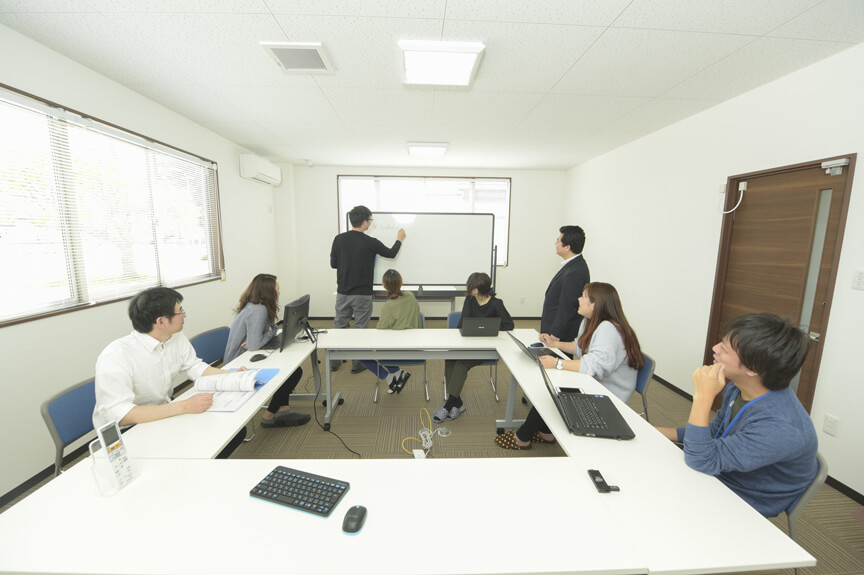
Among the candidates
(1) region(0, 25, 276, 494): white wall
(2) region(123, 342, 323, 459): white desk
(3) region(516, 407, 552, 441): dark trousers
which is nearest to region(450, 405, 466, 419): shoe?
(3) region(516, 407, 552, 441): dark trousers

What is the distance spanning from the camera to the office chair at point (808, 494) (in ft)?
3.55

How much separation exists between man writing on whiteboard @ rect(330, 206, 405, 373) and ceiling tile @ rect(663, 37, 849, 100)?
2.98 metres

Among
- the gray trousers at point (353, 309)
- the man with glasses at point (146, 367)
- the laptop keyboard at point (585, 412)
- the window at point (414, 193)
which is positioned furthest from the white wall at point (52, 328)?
the laptop keyboard at point (585, 412)

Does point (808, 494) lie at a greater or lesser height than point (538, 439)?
greater

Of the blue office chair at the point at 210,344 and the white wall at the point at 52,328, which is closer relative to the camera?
the white wall at the point at 52,328

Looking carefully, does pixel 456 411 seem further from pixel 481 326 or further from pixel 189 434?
pixel 189 434

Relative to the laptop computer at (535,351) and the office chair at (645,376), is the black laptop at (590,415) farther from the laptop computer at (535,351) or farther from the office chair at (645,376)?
the office chair at (645,376)

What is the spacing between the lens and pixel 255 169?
4.50 m

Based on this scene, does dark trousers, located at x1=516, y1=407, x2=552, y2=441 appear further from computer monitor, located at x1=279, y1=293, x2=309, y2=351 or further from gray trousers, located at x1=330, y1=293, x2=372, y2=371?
gray trousers, located at x1=330, y1=293, x2=372, y2=371

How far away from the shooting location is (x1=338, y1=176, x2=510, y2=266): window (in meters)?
5.77

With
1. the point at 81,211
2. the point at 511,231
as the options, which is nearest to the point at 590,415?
the point at 81,211

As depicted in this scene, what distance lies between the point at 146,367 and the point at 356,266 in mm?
2194

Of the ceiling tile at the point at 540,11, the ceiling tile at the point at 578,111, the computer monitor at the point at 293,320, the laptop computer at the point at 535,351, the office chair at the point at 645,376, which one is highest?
the ceiling tile at the point at 578,111

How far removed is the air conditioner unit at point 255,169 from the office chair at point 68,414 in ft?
11.7
